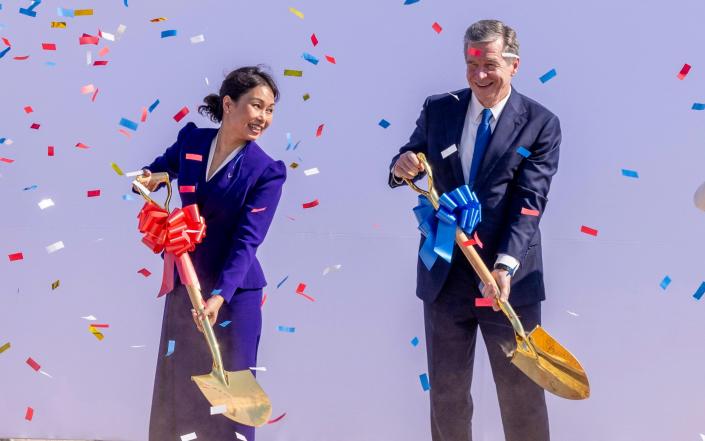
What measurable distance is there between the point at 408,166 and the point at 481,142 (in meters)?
0.23

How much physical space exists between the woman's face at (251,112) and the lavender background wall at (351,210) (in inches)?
24.5

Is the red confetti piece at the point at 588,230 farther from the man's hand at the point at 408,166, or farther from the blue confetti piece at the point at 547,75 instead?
the man's hand at the point at 408,166

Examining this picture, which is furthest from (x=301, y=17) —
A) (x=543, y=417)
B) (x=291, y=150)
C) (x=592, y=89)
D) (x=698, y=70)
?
(x=543, y=417)

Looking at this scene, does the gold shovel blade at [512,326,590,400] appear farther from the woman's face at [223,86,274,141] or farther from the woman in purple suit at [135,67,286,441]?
the woman's face at [223,86,274,141]

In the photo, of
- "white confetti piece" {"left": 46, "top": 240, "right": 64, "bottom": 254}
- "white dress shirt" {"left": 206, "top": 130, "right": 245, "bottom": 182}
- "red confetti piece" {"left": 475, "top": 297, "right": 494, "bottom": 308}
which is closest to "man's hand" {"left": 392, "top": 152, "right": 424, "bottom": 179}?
"red confetti piece" {"left": 475, "top": 297, "right": 494, "bottom": 308}

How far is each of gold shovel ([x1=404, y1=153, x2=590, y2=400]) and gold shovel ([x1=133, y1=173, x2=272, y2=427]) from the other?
736 millimetres

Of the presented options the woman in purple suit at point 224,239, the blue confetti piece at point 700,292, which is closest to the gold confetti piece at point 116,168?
the woman in purple suit at point 224,239

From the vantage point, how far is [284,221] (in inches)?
162

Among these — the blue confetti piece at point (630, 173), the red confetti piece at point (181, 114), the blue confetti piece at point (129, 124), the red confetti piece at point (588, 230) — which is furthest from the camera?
the blue confetti piece at point (129, 124)

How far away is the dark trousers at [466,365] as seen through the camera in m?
3.28

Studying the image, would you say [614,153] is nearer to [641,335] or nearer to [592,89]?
[592,89]

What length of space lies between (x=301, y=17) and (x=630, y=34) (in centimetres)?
118

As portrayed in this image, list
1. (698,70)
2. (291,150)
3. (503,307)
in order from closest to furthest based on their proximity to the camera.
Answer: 1. (503,307)
2. (698,70)
3. (291,150)

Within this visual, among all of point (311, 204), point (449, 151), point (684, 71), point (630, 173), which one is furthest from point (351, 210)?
point (684, 71)
